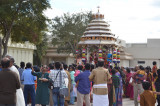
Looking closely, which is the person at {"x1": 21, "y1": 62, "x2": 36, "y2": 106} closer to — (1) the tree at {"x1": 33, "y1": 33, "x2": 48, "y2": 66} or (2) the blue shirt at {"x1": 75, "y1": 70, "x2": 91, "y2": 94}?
(2) the blue shirt at {"x1": 75, "y1": 70, "x2": 91, "y2": 94}

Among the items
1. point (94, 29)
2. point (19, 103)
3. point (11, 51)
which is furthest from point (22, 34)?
point (19, 103)

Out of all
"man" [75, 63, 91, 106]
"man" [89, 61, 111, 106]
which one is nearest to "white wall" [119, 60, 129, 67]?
"man" [75, 63, 91, 106]

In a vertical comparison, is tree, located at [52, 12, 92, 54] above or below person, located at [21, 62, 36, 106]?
above

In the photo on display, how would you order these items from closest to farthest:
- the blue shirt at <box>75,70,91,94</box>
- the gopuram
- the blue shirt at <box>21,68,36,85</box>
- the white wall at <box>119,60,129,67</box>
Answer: the blue shirt at <box>75,70,91,94</box>, the blue shirt at <box>21,68,36,85</box>, the gopuram, the white wall at <box>119,60,129,67</box>

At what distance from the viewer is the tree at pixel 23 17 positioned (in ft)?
77.6

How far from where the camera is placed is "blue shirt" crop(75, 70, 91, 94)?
463 inches

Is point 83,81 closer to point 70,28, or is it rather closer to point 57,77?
point 57,77

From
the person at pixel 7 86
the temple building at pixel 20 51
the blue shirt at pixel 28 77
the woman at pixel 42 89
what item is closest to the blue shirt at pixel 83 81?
the woman at pixel 42 89

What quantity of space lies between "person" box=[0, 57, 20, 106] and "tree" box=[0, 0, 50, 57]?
16098 mm

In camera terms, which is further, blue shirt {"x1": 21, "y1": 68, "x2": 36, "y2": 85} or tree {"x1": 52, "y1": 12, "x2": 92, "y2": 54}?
tree {"x1": 52, "y1": 12, "x2": 92, "y2": 54}

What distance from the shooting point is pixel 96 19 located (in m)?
27.3

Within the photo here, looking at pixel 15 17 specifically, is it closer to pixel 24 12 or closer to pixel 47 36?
pixel 24 12

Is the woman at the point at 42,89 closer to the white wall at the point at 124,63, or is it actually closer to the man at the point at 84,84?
the man at the point at 84,84

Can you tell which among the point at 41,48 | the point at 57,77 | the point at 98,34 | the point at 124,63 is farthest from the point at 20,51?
the point at 57,77
